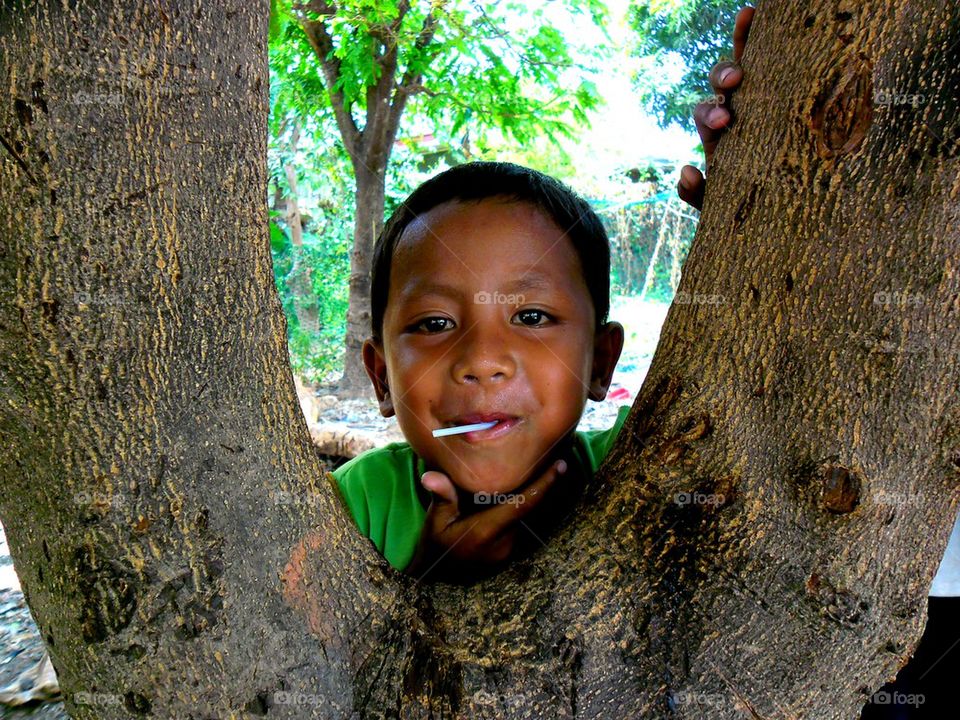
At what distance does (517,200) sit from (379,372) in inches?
20.4

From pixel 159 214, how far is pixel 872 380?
77 cm

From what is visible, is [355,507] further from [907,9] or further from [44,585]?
[907,9]

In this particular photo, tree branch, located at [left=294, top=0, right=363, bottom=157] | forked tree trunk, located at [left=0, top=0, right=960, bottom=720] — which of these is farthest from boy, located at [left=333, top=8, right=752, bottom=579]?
tree branch, located at [left=294, top=0, right=363, bottom=157]

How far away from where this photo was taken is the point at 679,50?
10336mm

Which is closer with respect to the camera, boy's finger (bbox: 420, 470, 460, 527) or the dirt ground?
boy's finger (bbox: 420, 470, 460, 527)

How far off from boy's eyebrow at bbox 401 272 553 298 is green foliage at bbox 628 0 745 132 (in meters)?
8.31

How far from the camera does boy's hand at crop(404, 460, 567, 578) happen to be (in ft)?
4.20

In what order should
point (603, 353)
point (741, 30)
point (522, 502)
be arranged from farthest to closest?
point (603, 353) → point (522, 502) → point (741, 30)

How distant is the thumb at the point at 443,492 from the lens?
138 cm

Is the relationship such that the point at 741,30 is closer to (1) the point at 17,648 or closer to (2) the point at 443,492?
(2) the point at 443,492

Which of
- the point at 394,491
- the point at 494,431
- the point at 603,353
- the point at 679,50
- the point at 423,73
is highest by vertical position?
the point at 679,50

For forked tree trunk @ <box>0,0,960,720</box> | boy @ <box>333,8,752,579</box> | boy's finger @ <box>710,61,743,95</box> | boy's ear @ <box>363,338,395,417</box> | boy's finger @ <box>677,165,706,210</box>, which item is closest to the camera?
forked tree trunk @ <box>0,0,960,720</box>

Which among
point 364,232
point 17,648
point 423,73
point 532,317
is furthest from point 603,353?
point 364,232

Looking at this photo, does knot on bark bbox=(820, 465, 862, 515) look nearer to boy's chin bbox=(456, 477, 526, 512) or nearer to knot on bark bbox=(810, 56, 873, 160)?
knot on bark bbox=(810, 56, 873, 160)
